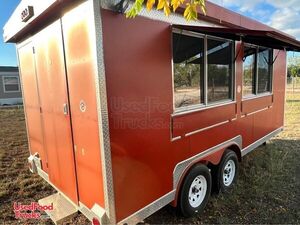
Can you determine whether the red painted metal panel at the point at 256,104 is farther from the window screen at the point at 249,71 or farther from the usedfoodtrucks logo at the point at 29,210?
the usedfoodtrucks logo at the point at 29,210

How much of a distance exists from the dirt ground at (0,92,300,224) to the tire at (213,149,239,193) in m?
0.11

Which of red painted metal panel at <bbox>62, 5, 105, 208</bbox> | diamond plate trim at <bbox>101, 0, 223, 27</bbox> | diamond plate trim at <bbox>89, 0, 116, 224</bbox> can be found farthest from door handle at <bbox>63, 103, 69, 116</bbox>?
diamond plate trim at <bbox>101, 0, 223, 27</bbox>

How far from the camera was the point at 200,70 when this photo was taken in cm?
305

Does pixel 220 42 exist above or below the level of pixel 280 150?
above

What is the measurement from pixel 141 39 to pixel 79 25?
0.57m

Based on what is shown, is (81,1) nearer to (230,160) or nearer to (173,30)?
(173,30)

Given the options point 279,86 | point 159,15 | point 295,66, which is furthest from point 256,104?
point 295,66

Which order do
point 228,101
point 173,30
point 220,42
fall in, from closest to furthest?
point 173,30
point 220,42
point 228,101

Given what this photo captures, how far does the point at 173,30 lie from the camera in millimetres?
2547

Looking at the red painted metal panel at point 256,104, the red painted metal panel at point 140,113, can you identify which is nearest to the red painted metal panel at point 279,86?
the red painted metal panel at point 256,104

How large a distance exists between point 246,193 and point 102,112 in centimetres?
276

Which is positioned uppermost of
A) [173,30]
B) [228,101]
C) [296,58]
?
[296,58]

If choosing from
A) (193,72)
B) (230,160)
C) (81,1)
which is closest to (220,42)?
(193,72)

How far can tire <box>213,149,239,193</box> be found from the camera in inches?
134
